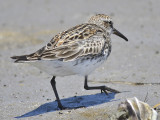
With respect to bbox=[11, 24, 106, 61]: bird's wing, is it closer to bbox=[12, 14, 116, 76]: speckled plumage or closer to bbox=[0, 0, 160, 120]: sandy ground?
bbox=[12, 14, 116, 76]: speckled plumage

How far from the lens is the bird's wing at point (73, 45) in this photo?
589cm

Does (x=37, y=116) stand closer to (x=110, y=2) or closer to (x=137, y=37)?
(x=137, y=37)

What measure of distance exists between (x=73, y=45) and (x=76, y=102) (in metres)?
0.96

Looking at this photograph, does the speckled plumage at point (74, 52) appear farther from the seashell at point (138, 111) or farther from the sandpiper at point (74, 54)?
the seashell at point (138, 111)

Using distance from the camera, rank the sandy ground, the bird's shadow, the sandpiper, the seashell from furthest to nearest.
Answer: the sandy ground
the bird's shadow
the sandpiper
the seashell

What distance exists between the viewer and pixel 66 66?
589 centimetres

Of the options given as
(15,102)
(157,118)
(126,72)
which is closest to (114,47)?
(126,72)

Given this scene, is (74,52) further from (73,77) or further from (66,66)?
(73,77)

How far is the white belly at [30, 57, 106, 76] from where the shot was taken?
585 centimetres

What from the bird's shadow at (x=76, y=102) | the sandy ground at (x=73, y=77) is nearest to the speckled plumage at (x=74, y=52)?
the bird's shadow at (x=76, y=102)

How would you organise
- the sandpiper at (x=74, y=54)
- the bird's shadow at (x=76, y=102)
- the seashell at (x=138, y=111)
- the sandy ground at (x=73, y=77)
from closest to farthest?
the seashell at (x=138, y=111)
the sandpiper at (x=74, y=54)
the bird's shadow at (x=76, y=102)
the sandy ground at (x=73, y=77)

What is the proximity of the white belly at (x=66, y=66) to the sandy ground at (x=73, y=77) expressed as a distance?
1.93 feet

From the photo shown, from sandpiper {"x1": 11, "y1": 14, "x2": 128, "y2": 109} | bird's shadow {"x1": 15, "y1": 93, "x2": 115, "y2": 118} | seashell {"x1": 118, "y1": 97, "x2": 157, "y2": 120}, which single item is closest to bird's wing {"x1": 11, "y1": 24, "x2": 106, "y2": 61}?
sandpiper {"x1": 11, "y1": 14, "x2": 128, "y2": 109}

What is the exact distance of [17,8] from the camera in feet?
41.0
